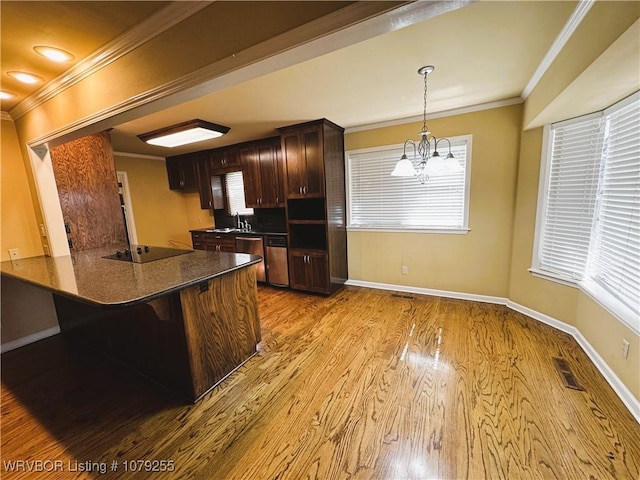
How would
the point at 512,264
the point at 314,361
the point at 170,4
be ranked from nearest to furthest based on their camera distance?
the point at 170,4
the point at 314,361
the point at 512,264

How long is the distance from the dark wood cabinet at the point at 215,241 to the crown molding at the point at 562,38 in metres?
4.14

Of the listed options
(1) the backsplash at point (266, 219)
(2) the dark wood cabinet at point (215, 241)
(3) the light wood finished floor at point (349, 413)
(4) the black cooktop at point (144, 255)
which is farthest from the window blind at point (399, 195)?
(4) the black cooktop at point (144, 255)

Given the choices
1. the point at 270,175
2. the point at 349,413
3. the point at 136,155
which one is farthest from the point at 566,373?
the point at 136,155

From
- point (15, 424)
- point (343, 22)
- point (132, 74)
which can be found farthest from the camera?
point (15, 424)

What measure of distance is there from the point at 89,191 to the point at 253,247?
2.07 meters

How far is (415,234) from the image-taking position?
3.52 m

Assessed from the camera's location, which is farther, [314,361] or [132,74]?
[314,361]

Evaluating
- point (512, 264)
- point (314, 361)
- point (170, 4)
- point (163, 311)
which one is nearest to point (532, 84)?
point (512, 264)

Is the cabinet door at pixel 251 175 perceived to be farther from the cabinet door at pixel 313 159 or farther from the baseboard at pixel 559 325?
the baseboard at pixel 559 325

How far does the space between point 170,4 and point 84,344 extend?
10.0ft

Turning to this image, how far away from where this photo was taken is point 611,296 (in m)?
2.00

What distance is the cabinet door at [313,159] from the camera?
337cm

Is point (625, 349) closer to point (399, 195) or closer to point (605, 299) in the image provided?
point (605, 299)

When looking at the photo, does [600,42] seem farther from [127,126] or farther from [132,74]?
[127,126]
